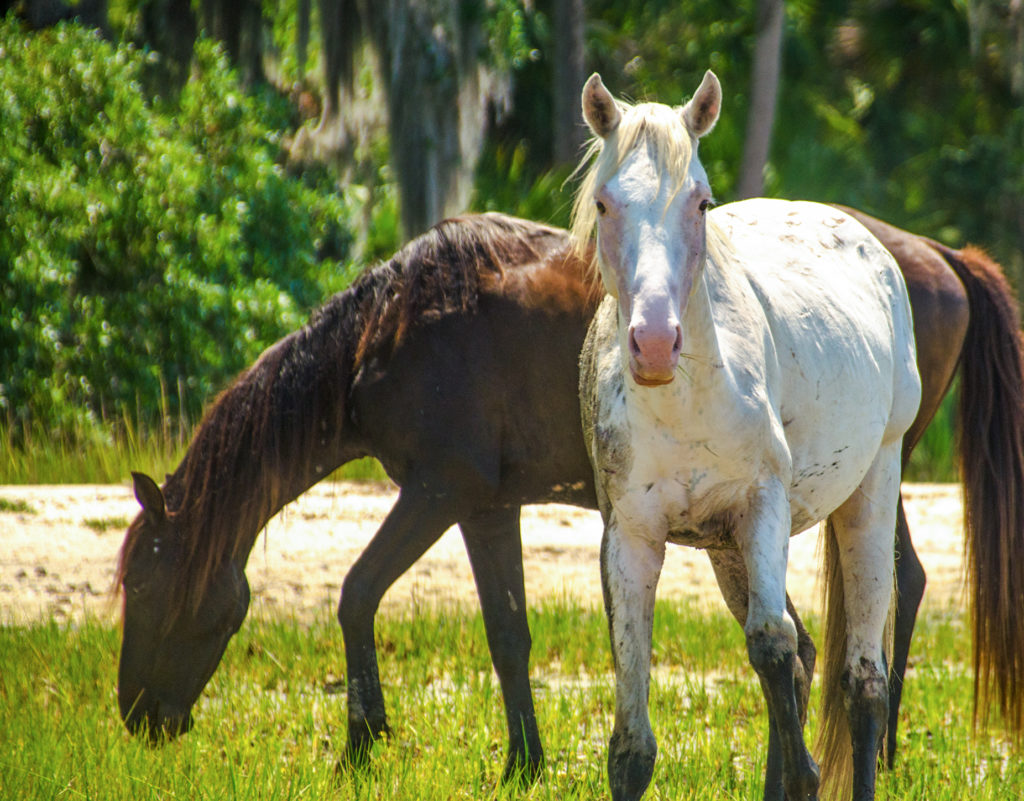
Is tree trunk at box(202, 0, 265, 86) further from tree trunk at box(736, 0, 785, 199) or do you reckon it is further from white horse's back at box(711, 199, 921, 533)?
white horse's back at box(711, 199, 921, 533)

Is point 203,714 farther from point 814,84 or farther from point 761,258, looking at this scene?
point 814,84

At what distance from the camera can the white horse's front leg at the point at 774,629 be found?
2861mm

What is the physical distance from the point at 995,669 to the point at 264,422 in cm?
287

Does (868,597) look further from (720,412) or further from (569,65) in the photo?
(569,65)

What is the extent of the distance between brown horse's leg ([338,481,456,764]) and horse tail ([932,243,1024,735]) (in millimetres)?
2070

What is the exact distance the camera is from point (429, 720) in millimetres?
4406

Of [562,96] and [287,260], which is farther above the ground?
[562,96]

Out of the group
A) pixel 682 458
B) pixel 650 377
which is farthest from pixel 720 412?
pixel 650 377

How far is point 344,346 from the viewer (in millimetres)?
4320

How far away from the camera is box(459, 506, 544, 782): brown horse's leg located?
4320 millimetres

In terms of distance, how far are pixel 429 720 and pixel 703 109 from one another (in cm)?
257

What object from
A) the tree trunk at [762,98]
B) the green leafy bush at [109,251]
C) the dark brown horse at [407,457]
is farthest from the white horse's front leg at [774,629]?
the tree trunk at [762,98]

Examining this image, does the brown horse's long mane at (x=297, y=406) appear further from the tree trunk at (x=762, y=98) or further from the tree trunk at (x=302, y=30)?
the tree trunk at (x=762, y=98)

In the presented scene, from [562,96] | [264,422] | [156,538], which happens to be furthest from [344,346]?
[562,96]
